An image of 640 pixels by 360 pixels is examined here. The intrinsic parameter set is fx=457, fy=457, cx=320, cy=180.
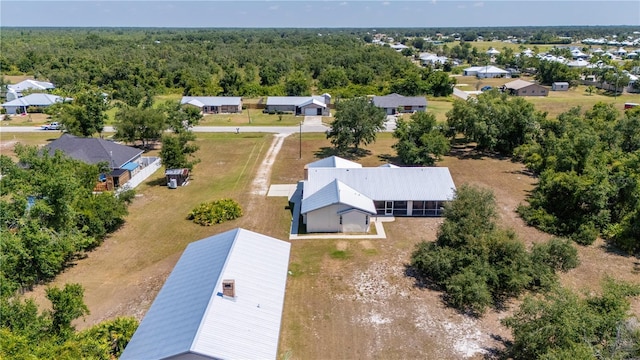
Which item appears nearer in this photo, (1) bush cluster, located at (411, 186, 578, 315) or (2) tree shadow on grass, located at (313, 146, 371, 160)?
(1) bush cluster, located at (411, 186, 578, 315)

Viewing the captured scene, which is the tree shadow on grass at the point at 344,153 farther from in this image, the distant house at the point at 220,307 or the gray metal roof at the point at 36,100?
the gray metal roof at the point at 36,100

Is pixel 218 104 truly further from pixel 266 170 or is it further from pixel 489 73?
pixel 489 73

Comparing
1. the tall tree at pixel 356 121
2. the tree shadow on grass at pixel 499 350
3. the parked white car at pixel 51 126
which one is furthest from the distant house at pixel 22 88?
the tree shadow on grass at pixel 499 350

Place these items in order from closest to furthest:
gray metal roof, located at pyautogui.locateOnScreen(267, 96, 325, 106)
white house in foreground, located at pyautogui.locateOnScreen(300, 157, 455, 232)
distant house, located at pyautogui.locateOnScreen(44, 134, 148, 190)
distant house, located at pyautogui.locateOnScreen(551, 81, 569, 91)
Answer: white house in foreground, located at pyautogui.locateOnScreen(300, 157, 455, 232), distant house, located at pyautogui.locateOnScreen(44, 134, 148, 190), gray metal roof, located at pyautogui.locateOnScreen(267, 96, 325, 106), distant house, located at pyautogui.locateOnScreen(551, 81, 569, 91)

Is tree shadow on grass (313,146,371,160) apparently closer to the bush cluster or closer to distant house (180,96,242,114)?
the bush cluster

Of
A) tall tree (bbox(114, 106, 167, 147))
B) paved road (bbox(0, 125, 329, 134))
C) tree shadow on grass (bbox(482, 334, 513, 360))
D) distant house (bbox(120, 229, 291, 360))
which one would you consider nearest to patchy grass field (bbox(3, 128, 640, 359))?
tree shadow on grass (bbox(482, 334, 513, 360))

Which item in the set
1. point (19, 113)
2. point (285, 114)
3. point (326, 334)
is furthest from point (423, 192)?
point (19, 113)

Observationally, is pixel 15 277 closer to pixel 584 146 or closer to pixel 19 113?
pixel 584 146
